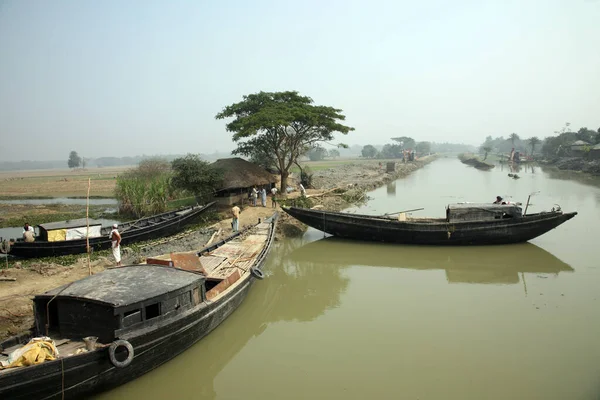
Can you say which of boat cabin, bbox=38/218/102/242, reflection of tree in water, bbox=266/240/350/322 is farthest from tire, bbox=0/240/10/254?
reflection of tree in water, bbox=266/240/350/322

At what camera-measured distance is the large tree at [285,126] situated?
22281 mm

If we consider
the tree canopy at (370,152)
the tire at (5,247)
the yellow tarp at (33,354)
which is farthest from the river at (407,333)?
the tree canopy at (370,152)

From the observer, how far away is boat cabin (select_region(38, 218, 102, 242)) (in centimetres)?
1288

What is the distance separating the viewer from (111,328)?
20.3 ft

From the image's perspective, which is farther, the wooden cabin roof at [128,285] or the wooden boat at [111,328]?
the wooden cabin roof at [128,285]

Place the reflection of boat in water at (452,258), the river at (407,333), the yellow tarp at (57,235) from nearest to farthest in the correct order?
the river at (407,333)
the reflection of boat in water at (452,258)
the yellow tarp at (57,235)

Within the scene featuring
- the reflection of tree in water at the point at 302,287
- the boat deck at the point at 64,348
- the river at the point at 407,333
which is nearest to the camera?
the boat deck at the point at 64,348

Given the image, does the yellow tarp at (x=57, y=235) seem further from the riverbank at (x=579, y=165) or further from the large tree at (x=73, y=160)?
the large tree at (x=73, y=160)

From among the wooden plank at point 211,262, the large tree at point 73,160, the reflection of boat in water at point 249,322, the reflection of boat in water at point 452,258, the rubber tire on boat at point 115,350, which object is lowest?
the reflection of boat in water at point 249,322

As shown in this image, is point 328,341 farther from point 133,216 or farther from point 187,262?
point 133,216

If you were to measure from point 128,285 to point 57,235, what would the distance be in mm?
8392

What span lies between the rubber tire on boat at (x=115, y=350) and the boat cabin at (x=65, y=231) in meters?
8.99

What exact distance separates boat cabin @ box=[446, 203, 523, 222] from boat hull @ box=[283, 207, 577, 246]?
39 centimetres

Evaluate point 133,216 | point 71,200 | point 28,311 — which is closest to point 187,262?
point 28,311
